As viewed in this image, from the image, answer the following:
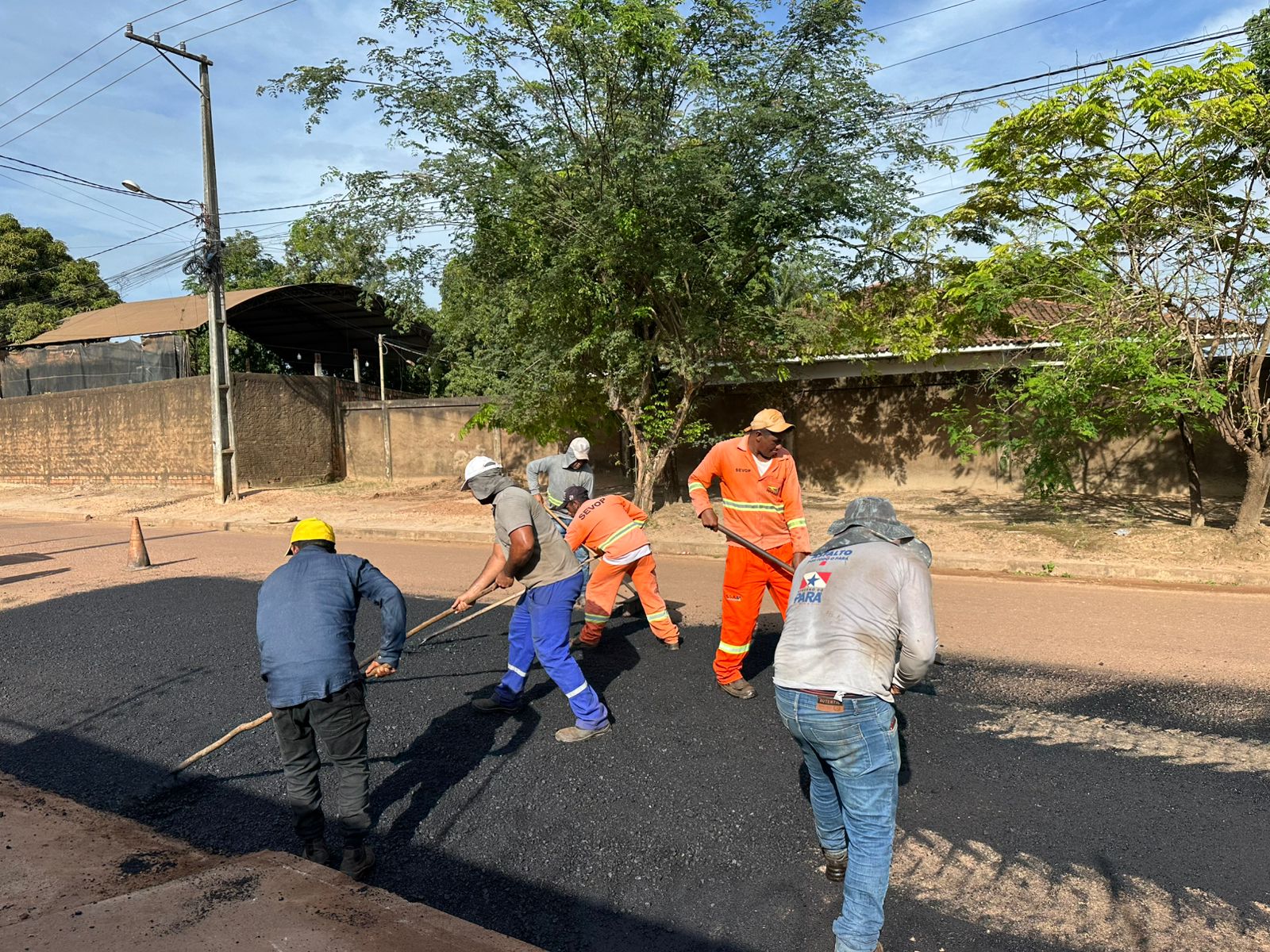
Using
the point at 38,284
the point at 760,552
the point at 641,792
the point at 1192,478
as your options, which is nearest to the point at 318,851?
the point at 641,792

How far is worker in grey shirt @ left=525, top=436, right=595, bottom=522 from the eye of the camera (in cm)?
695

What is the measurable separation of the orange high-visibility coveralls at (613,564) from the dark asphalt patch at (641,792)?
21 cm

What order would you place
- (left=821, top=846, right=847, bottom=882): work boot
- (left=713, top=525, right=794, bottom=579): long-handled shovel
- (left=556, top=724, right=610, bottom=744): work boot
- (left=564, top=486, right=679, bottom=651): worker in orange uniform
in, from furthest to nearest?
(left=564, top=486, right=679, bottom=651): worker in orange uniform, (left=713, top=525, right=794, bottom=579): long-handled shovel, (left=556, top=724, right=610, bottom=744): work boot, (left=821, top=846, right=847, bottom=882): work boot

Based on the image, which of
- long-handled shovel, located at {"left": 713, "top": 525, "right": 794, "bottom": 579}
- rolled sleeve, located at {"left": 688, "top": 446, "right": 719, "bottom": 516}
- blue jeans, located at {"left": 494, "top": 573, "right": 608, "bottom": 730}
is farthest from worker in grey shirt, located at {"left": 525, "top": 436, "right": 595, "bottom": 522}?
blue jeans, located at {"left": 494, "top": 573, "right": 608, "bottom": 730}

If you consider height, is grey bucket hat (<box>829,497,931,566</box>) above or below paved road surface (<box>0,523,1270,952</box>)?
above

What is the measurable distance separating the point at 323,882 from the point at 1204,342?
9.82 metres

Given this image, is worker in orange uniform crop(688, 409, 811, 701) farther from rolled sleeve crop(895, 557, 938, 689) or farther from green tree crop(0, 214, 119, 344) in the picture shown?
green tree crop(0, 214, 119, 344)

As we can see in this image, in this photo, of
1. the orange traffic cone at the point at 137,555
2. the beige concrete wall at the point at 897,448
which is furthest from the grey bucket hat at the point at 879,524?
the beige concrete wall at the point at 897,448

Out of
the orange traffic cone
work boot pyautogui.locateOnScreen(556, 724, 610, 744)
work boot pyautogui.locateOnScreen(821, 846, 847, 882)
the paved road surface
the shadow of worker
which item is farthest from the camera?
the orange traffic cone

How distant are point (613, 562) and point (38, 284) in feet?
105

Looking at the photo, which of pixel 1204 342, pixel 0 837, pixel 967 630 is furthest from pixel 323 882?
pixel 1204 342

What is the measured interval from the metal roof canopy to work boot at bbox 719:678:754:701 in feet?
56.0

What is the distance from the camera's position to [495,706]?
15.9ft

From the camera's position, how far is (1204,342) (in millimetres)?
9000
